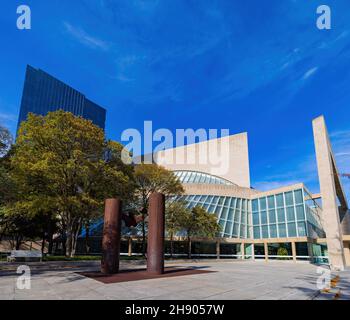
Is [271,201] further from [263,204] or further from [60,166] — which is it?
[60,166]

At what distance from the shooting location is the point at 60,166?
62.7ft

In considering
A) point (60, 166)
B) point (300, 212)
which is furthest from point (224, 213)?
point (60, 166)

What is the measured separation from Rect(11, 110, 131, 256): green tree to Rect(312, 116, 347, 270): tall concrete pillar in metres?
20.0

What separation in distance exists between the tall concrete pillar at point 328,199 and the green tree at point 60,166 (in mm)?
19969

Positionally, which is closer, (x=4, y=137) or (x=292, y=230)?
(x=4, y=137)

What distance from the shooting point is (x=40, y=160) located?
1939 cm

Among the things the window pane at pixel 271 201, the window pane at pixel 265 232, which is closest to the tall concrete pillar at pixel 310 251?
the window pane at pixel 265 232

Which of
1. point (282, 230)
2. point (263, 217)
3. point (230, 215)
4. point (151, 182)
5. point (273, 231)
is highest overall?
point (151, 182)

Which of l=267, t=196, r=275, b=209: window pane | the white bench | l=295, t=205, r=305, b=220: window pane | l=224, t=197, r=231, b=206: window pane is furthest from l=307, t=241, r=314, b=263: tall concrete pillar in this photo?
the white bench

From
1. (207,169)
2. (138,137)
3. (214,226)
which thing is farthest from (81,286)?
(207,169)

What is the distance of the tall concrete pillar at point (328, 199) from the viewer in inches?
975

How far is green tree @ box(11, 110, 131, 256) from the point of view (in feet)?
63.5

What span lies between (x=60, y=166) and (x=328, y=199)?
25127 mm

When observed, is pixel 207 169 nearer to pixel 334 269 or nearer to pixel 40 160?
pixel 334 269
